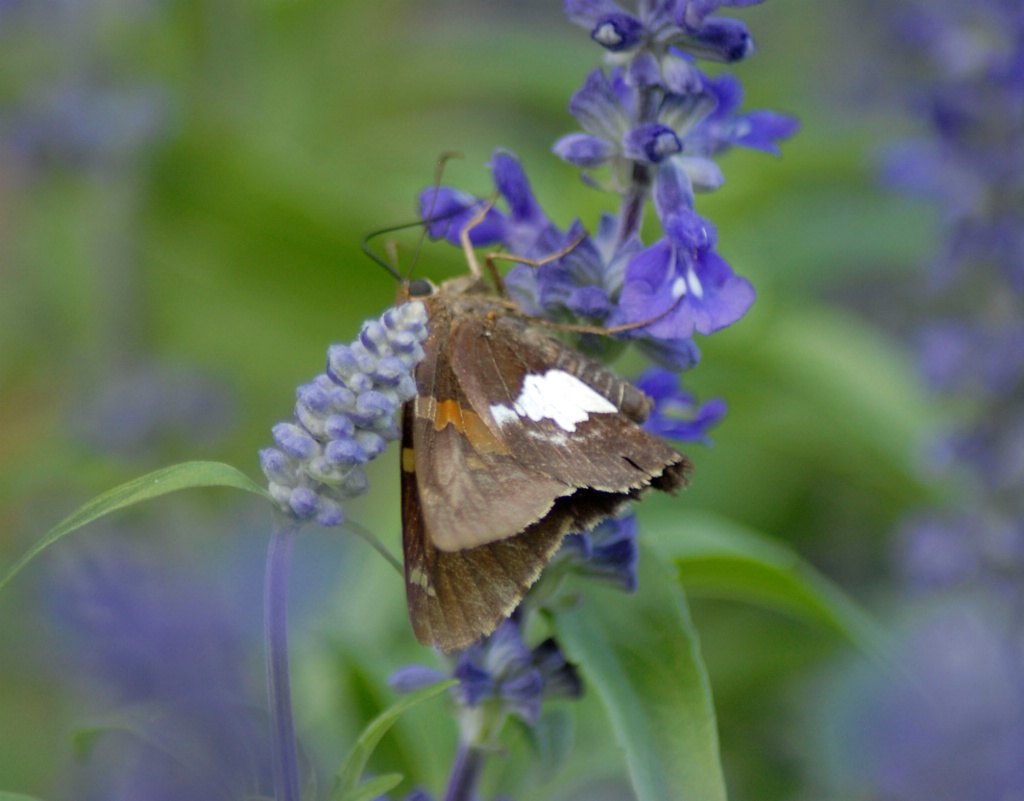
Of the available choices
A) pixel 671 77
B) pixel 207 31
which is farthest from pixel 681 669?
pixel 207 31

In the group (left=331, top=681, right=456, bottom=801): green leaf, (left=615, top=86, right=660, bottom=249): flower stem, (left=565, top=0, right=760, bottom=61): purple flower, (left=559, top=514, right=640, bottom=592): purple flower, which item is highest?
(left=565, top=0, right=760, bottom=61): purple flower

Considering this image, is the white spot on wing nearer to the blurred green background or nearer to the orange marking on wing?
the orange marking on wing

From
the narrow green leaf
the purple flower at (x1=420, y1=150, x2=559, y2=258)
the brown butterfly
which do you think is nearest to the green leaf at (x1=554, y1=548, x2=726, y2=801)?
the brown butterfly

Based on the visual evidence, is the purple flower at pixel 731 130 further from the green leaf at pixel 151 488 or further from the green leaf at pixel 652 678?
the green leaf at pixel 151 488

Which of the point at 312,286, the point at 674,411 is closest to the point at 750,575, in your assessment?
the point at 674,411

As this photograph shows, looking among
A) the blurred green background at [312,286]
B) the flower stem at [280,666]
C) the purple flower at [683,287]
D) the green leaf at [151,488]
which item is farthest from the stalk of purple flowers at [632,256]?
the blurred green background at [312,286]

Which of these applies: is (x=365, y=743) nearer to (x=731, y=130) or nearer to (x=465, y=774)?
(x=465, y=774)

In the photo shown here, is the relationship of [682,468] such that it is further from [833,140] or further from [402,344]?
[833,140]

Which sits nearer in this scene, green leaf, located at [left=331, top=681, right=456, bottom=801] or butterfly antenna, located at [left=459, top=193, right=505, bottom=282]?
green leaf, located at [left=331, top=681, right=456, bottom=801]
